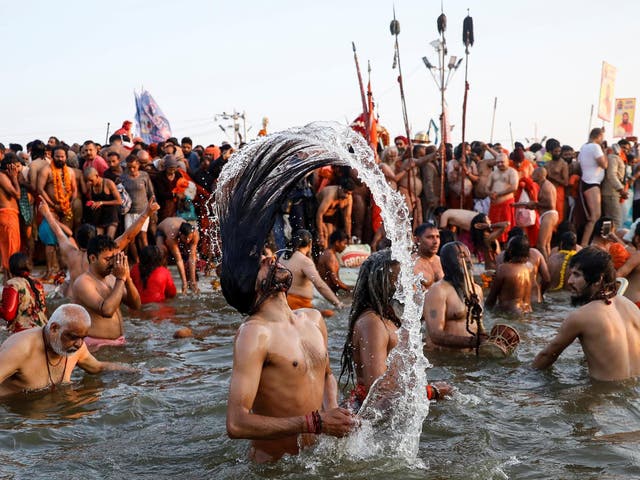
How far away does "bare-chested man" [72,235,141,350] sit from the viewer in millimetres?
7293

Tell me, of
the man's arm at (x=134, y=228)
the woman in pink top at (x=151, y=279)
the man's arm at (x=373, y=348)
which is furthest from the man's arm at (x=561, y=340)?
the woman in pink top at (x=151, y=279)

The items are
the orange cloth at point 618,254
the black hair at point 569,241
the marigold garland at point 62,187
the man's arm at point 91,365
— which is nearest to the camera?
the man's arm at point 91,365

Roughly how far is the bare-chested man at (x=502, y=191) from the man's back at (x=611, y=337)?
23.3 feet

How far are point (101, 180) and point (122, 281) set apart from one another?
14.0 feet

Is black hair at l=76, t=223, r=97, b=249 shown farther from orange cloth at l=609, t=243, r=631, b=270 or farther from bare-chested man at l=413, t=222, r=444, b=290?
orange cloth at l=609, t=243, r=631, b=270

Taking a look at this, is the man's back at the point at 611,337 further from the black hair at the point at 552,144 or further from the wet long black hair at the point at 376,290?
the black hair at the point at 552,144

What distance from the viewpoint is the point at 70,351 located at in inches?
226

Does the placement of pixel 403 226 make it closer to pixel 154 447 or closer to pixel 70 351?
pixel 154 447

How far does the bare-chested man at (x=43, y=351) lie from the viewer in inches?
220

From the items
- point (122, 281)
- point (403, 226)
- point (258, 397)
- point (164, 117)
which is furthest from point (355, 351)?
point (164, 117)

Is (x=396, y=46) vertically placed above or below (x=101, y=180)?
above

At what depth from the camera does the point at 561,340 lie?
5.68m

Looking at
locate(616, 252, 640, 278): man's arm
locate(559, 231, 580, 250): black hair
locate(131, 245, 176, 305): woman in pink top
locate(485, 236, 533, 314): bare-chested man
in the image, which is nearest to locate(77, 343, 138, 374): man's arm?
locate(131, 245, 176, 305): woman in pink top

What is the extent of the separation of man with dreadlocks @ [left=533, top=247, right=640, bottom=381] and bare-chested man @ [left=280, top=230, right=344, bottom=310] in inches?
144
